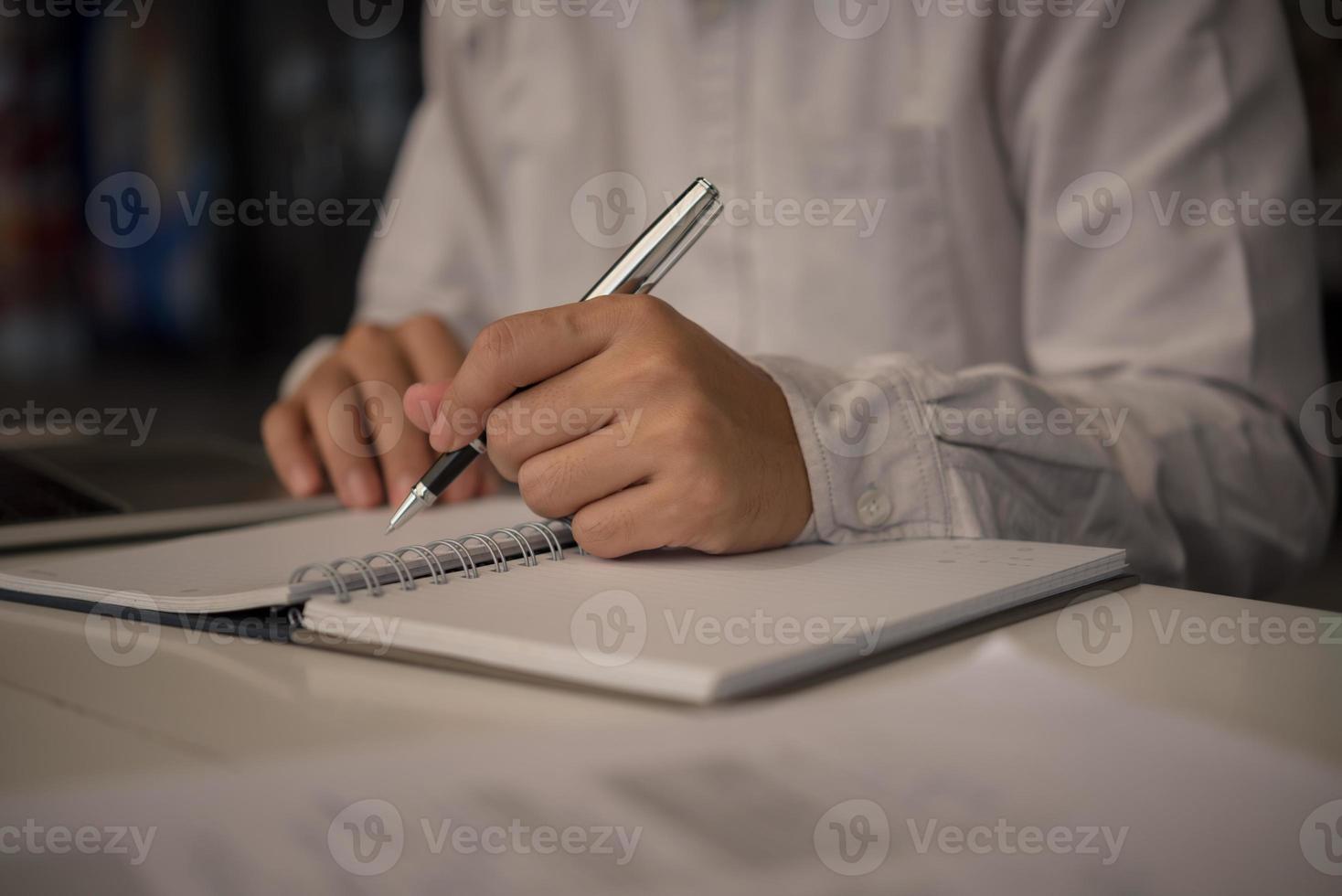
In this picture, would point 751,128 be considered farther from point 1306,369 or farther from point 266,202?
point 266,202

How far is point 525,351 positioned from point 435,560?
0.36 feet

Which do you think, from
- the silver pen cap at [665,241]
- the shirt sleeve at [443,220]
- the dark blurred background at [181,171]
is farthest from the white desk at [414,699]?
the dark blurred background at [181,171]

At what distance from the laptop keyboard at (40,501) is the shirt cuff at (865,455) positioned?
0.44m

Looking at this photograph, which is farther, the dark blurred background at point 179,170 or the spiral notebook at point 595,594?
the dark blurred background at point 179,170

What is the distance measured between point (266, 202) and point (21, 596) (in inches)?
92.5

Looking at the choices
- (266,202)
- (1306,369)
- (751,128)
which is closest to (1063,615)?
(1306,369)

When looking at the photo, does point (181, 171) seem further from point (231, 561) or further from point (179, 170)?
point (231, 561)

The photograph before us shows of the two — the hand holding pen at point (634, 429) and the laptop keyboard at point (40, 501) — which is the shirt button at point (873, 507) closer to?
the hand holding pen at point (634, 429)

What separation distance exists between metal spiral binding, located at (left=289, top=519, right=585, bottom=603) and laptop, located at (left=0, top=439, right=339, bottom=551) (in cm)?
28

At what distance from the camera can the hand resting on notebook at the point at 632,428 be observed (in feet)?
1.58

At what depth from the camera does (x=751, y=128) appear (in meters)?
0.96

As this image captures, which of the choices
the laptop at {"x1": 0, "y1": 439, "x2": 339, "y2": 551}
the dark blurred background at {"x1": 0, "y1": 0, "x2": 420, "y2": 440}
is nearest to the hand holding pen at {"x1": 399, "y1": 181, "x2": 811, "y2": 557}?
the laptop at {"x1": 0, "y1": 439, "x2": 339, "y2": 551}

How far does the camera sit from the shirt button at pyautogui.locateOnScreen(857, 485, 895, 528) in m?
0.54

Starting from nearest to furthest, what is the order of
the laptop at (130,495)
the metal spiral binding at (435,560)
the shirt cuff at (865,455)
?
the metal spiral binding at (435,560), the shirt cuff at (865,455), the laptop at (130,495)
